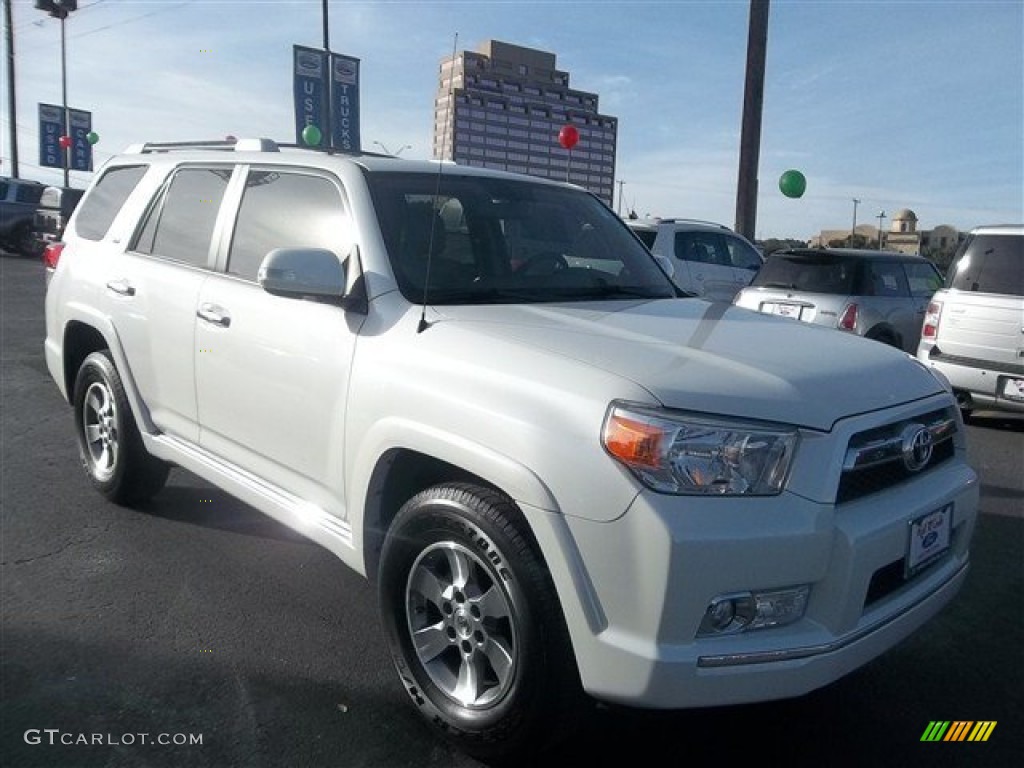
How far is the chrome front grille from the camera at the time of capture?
2504 mm

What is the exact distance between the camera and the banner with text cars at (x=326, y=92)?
65.6ft

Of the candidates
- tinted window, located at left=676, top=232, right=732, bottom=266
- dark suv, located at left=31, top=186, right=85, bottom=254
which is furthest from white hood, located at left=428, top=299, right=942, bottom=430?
dark suv, located at left=31, top=186, right=85, bottom=254

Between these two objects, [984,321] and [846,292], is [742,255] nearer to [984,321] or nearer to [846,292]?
[846,292]

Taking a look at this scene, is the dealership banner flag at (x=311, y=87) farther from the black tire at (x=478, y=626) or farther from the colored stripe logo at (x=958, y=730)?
the colored stripe logo at (x=958, y=730)

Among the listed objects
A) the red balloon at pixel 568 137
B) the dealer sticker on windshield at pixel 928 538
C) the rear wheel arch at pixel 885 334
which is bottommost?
the dealer sticker on windshield at pixel 928 538

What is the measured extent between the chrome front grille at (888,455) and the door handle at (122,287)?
3.56 meters

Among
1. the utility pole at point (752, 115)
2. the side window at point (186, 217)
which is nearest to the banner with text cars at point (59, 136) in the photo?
the utility pole at point (752, 115)

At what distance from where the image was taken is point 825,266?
29.9 feet

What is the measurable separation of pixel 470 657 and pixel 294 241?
1.88 m

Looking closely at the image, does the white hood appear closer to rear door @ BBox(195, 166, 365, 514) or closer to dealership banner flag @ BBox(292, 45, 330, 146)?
rear door @ BBox(195, 166, 365, 514)

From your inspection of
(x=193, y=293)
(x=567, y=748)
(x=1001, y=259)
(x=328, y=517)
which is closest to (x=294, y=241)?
(x=193, y=293)

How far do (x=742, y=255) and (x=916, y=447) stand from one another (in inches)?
407

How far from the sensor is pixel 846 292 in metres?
8.88

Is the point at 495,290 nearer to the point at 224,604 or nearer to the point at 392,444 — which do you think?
the point at 392,444
